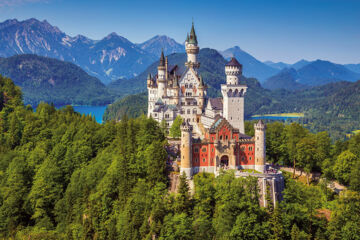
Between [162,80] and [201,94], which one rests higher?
[162,80]

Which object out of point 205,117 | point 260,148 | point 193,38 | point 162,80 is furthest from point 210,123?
point 193,38

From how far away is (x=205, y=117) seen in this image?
274 ft

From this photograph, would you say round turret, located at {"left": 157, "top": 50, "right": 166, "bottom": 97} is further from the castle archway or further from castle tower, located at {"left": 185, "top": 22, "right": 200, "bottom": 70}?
the castle archway

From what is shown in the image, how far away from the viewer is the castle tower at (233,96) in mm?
74688

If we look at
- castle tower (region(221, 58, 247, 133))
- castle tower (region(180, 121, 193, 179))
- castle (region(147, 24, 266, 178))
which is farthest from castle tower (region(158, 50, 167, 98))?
castle tower (region(180, 121, 193, 179))

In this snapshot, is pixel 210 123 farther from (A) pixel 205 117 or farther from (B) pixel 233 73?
(B) pixel 233 73

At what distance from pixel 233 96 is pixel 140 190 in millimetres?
28934

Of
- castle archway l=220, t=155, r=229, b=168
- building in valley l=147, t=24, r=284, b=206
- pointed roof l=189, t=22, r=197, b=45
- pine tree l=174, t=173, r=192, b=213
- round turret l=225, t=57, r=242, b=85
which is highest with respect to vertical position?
pointed roof l=189, t=22, r=197, b=45

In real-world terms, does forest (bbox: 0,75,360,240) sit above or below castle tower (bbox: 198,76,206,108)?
below

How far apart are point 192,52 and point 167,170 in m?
41.1

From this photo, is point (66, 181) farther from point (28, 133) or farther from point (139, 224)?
point (139, 224)

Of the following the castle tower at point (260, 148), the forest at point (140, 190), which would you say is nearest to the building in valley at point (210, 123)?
the castle tower at point (260, 148)

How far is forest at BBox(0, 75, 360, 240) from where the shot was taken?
52.3 m

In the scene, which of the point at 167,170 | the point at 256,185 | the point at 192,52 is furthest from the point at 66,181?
the point at 192,52
